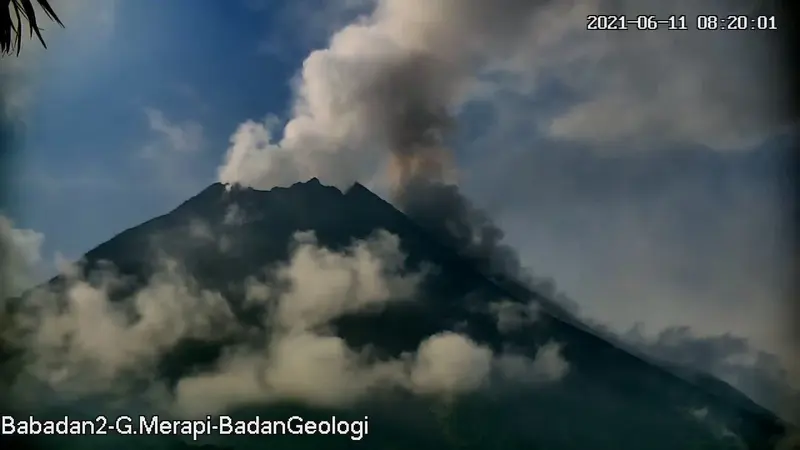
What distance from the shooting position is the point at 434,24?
203 centimetres

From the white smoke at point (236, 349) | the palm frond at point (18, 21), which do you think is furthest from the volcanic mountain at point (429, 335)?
the palm frond at point (18, 21)

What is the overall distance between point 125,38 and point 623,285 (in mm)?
1418

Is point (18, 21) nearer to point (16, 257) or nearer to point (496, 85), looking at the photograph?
point (16, 257)

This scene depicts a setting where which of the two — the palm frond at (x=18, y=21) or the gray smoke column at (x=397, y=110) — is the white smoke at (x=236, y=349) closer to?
the gray smoke column at (x=397, y=110)

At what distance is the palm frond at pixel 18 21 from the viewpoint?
1954 mm

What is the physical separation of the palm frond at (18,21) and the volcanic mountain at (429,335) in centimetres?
57

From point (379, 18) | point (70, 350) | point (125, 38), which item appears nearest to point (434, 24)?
point (379, 18)

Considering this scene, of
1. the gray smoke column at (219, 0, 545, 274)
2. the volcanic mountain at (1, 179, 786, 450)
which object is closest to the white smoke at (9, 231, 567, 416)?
the volcanic mountain at (1, 179, 786, 450)

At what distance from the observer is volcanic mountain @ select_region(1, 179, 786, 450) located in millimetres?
1886

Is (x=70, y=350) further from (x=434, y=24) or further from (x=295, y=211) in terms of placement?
(x=434, y=24)

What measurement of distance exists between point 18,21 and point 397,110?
0.99 meters

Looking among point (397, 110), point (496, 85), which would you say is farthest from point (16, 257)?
point (496, 85)

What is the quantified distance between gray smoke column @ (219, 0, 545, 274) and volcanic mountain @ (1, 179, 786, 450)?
6 cm

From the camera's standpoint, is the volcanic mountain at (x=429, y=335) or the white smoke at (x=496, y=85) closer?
the volcanic mountain at (x=429, y=335)
